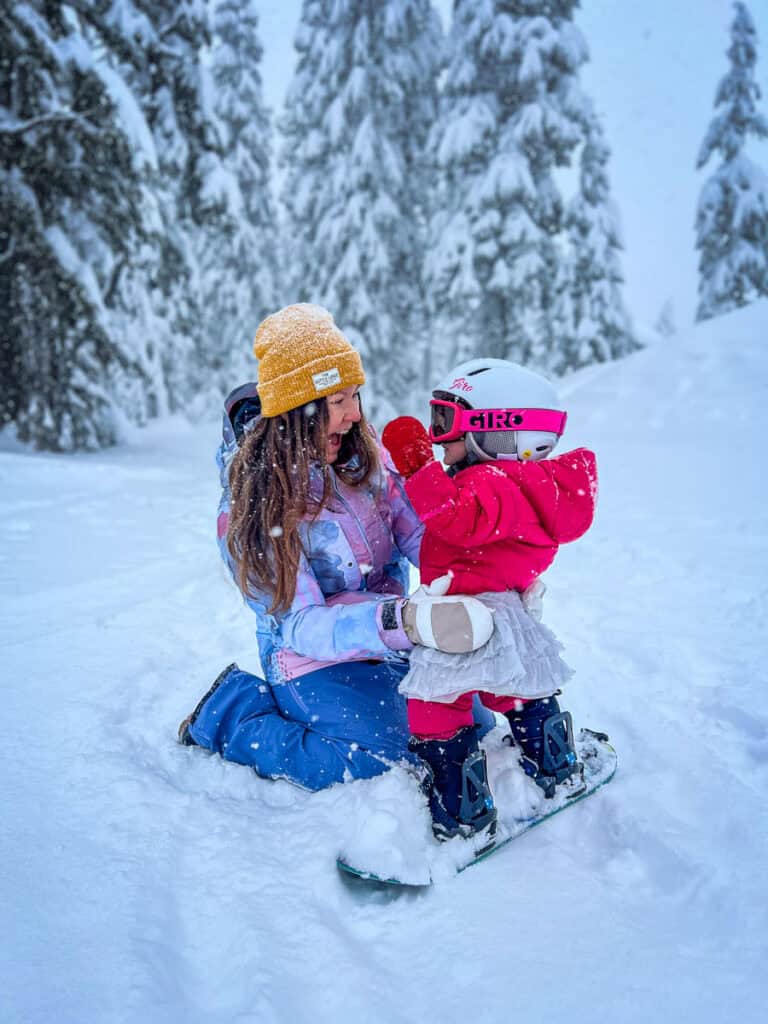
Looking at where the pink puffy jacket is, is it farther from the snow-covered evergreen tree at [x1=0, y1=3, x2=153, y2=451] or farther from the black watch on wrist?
the snow-covered evergreen tree at [x1=0, y1=3, x2=153, y2=451]

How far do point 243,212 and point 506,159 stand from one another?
895 centimetres

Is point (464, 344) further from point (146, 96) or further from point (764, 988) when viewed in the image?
point (764, 988)

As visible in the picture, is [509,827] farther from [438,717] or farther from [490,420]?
[490,420]

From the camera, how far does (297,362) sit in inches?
78.0

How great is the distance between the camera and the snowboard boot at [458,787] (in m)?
1.79

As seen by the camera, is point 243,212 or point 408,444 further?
point 243,212

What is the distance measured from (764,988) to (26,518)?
588 cm

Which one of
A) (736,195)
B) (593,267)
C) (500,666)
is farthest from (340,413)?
(736,195)

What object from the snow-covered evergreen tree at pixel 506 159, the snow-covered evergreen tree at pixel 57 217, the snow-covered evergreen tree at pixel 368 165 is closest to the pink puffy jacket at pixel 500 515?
the snow-covered evergreen tree at pixel 57 217

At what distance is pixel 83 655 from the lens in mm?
3002

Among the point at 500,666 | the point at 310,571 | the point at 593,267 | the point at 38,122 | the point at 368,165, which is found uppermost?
the point at 368,165

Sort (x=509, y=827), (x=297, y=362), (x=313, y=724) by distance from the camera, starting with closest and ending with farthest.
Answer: (x=509, y=827) → (x=297, y=362) → (x=313, y=724)

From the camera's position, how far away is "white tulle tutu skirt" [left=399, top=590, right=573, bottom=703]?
1.84 metres

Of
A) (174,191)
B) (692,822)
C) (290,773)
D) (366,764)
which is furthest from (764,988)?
(174,191)
